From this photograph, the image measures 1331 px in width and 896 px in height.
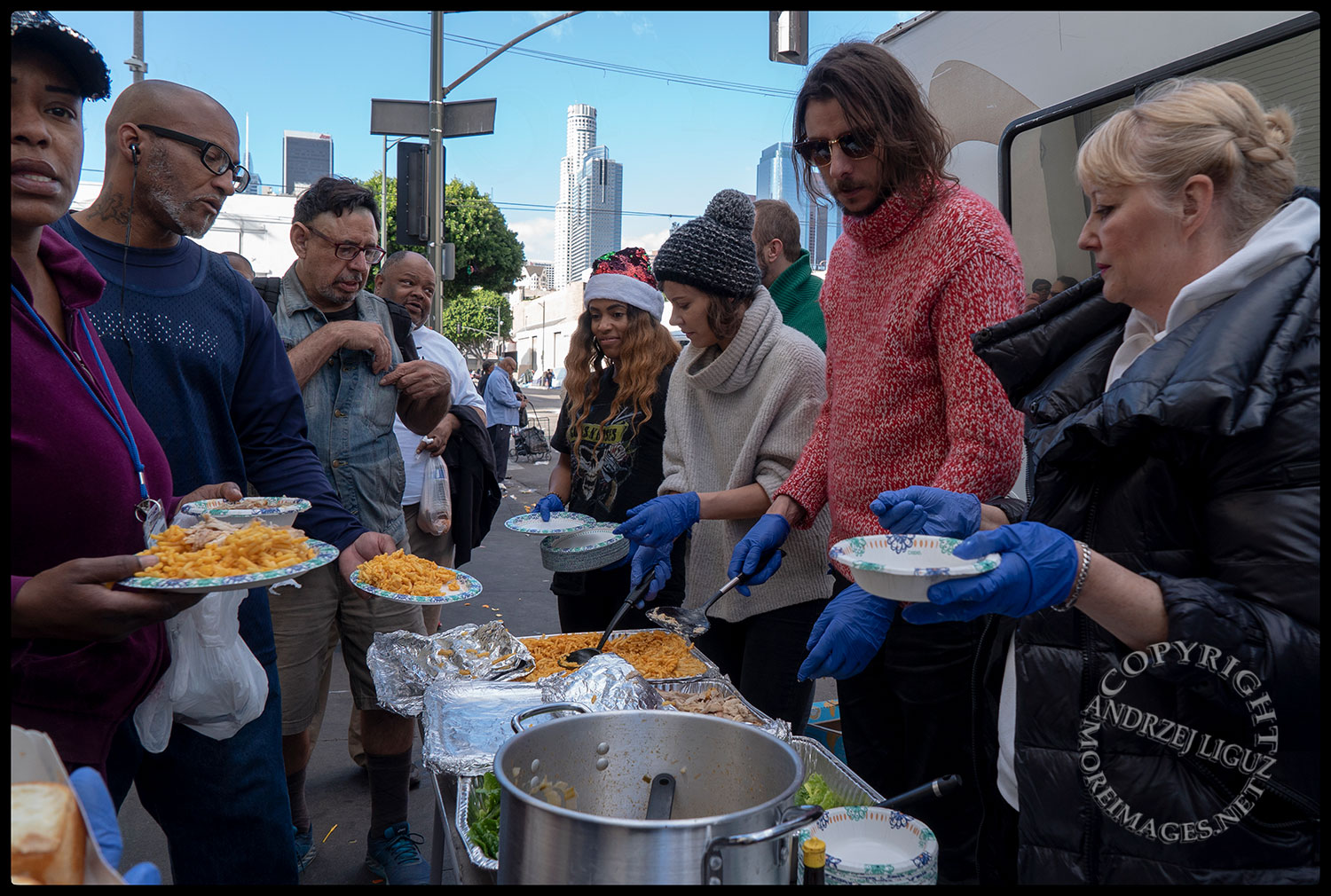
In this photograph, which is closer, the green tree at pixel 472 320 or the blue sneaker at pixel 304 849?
the blue sneaker at pixel 304 849

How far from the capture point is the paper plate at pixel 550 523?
2.88 meters

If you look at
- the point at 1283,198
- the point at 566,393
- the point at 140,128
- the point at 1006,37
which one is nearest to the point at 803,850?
the point at 1283,198

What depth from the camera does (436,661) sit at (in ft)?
8.34

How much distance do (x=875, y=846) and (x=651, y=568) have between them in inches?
68.7

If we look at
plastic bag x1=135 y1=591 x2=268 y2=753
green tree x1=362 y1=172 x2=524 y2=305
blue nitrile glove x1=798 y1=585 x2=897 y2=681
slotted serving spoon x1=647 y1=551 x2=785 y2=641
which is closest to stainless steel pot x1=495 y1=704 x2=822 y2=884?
blue nitrile glove x1=798 y1=585 x2=897 y2=681

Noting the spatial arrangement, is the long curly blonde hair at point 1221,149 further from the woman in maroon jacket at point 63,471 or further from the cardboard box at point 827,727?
the cardboard box at point 827,727

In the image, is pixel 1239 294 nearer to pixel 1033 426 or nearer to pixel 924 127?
pixel 1033 426

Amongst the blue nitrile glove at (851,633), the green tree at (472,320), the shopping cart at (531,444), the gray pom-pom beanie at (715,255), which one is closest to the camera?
the blue nitrile glove at (851,633)

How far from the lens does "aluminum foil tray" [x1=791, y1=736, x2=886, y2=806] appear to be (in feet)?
5.58

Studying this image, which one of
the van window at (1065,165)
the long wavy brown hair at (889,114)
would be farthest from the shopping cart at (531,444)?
the long wavy brown hair at (889,114)

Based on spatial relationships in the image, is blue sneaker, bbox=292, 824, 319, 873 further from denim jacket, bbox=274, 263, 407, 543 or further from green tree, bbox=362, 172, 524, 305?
green tree, bbox=362, 172, 524, 305

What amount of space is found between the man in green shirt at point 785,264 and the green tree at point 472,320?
89.6 ft

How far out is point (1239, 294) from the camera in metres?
1.32
